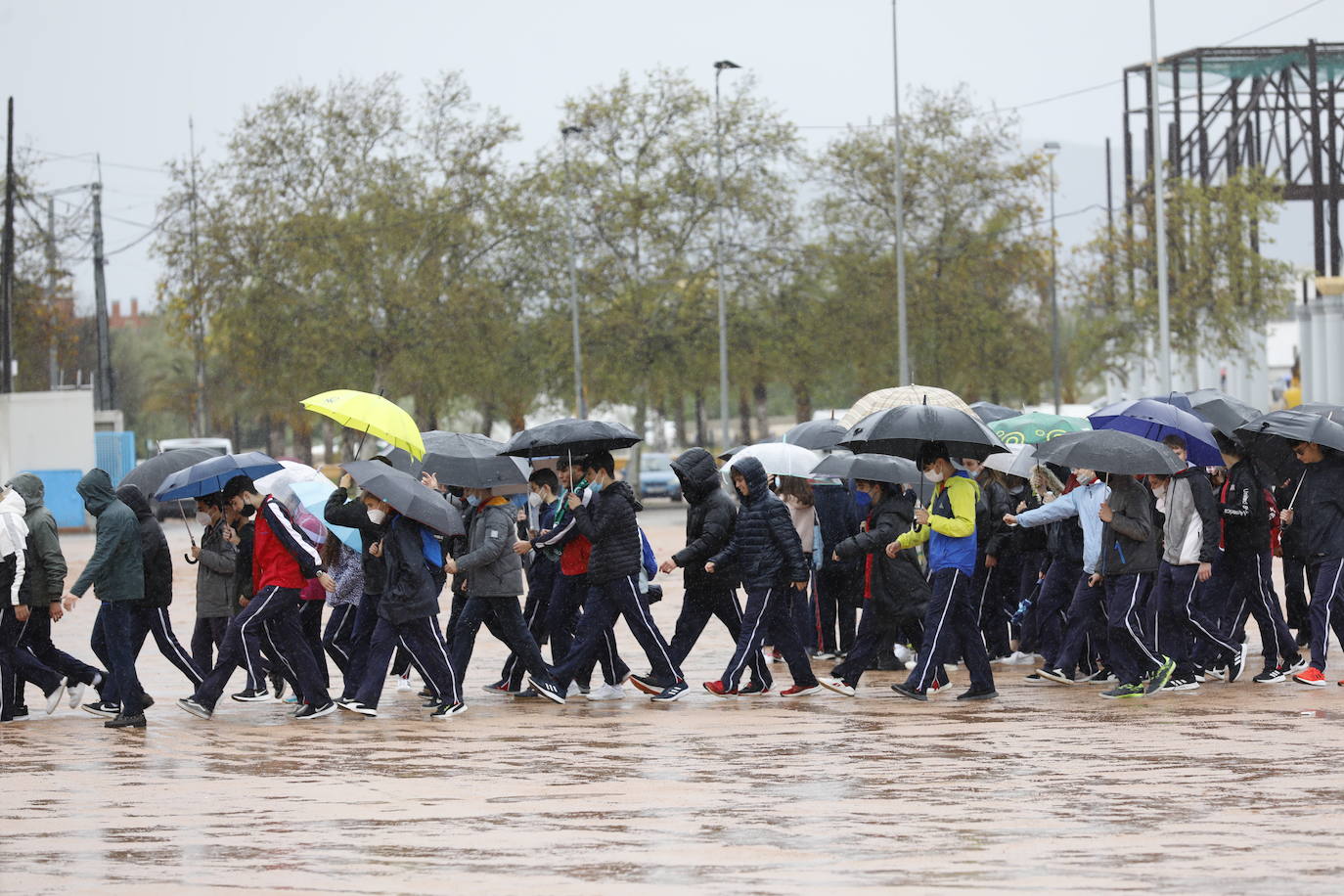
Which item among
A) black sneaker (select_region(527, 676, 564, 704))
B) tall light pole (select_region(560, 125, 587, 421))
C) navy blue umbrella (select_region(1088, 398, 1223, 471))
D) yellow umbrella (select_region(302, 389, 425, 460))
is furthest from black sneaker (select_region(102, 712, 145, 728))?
tall light pole (select_region(560, 125, 587, 421))

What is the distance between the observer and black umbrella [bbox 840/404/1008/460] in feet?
38.5

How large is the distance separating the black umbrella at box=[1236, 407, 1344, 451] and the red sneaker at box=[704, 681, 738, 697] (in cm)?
374

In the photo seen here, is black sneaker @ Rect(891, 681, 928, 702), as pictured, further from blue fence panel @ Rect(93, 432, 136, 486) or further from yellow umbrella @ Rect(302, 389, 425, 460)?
blue fence panel @ Rect(93, 432, 136, 486)

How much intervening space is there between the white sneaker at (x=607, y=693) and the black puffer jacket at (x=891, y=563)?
5.92 feet

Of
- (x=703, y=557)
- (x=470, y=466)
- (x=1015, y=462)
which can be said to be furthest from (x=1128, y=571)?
(x=470, y=466)

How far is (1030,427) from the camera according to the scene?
47.4 feet

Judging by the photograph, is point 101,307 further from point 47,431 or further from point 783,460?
point 783,460

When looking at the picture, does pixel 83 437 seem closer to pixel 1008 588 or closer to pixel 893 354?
pixel 893 354

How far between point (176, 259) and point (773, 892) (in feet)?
162

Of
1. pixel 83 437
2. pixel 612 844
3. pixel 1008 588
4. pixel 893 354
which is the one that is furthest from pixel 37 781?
pixel 893 354

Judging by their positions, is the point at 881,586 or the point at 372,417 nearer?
the point at 372,417

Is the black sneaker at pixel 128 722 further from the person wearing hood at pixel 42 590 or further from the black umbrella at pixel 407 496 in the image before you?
the black umbrella at pixel 407 496

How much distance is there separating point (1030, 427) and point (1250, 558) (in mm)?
2379

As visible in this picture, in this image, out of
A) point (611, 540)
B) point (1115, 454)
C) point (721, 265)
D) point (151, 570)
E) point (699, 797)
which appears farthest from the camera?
point (721, 265)
